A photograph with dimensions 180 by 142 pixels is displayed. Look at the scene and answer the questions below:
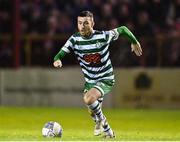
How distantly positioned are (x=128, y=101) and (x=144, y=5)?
2.89m

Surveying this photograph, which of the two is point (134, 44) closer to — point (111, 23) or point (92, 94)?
point (92, 94)

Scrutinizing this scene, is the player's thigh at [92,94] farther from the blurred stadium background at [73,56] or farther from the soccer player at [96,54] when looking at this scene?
the blurred stadium background at [73,56]

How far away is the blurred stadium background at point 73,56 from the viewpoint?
955 inches

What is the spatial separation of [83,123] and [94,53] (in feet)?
17.0

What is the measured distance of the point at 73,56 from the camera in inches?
957

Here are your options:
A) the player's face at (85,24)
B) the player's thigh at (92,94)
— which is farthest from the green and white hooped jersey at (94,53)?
the player's thigh at (92,94)

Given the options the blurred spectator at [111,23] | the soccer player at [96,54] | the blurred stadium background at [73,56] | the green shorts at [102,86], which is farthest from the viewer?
the blurred stadium background at [73,56]

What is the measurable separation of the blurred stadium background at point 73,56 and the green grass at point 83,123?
0.79 metres

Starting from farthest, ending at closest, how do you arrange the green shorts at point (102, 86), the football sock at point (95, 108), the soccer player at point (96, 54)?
1. the soccer player at point (96, 54)
2. the green shorts at point (102, 86)
3. the football sock at point (95, 108)

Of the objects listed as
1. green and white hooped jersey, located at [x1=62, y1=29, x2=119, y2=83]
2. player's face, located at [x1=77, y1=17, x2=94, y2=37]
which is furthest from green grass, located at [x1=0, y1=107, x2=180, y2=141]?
player's face, located at [x1=77, y1=17, x2=94, y2=37]

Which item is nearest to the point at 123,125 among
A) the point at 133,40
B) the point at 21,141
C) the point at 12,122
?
the point at 12,122

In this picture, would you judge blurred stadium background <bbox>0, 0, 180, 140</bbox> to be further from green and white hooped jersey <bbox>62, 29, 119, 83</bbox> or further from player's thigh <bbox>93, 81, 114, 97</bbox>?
player's thigh <bbox>93, 81, 114, 97</bbox>

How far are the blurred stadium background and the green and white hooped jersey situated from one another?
360 inches

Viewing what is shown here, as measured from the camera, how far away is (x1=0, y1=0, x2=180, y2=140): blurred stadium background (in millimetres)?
24266
